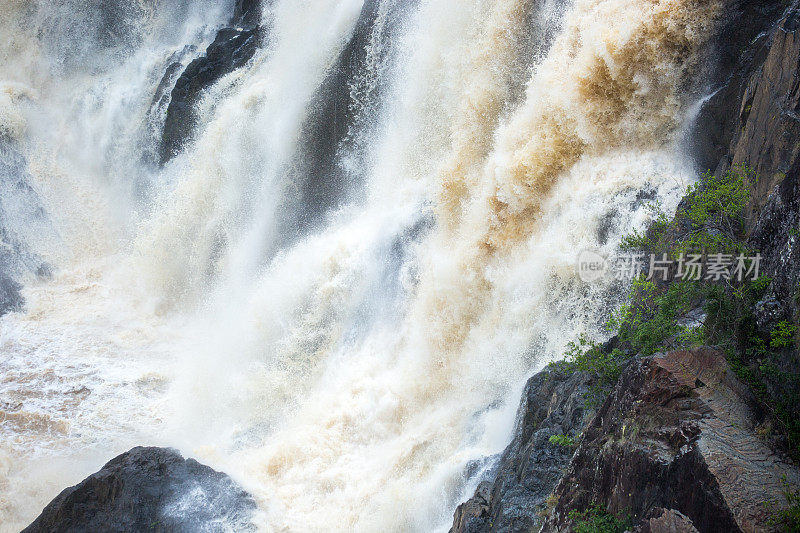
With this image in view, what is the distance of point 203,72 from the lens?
1691 centimetres

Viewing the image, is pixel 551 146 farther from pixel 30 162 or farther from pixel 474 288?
pixel 30 162

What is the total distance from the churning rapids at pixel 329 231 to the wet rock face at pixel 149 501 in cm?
40

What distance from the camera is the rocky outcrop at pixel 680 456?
4.62m

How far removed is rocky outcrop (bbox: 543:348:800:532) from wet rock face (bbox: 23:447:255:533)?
493 cm

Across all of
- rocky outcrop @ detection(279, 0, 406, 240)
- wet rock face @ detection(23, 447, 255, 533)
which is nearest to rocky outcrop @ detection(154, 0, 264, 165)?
rocky outcrop @ detection(279, 0, 406, 240)

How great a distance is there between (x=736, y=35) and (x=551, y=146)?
9.09 ft

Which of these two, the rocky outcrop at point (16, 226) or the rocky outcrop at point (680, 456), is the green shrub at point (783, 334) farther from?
the rocky outcrop at point (16, 226)

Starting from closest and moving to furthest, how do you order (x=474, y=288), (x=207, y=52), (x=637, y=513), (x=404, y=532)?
(x=637, y=513) < (x=404, y=532) < (x=474, y=288) < (x=207, y=52)

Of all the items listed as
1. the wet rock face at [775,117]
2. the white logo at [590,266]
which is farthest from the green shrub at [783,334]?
the white logo at [590,266]

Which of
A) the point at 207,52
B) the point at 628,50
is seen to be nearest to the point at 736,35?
the point at 628,50

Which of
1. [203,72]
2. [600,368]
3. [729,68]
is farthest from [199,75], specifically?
[600,368]

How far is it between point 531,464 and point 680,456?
2259mm

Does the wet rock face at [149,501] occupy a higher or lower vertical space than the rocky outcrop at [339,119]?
lower

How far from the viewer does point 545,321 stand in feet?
30.3
